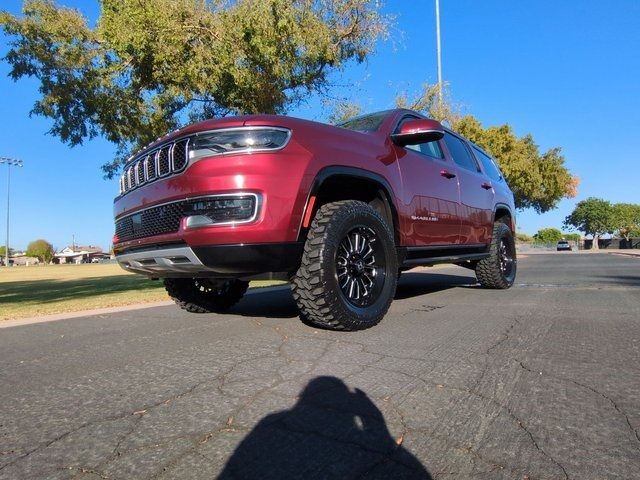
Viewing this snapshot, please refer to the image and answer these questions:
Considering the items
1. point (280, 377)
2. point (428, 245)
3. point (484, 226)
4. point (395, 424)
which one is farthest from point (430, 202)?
point (395, 424)

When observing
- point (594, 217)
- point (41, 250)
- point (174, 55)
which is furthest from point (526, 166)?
point (41, 250)

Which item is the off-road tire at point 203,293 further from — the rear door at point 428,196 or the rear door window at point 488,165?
the rear door window at point 488,165

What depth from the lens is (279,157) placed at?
3404mm

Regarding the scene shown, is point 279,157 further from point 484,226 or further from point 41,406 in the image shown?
point 484,226

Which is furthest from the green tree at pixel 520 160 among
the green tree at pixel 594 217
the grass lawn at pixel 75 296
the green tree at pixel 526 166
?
the green tree at pixel 594 217

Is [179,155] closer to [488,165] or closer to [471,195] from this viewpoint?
[471,195]

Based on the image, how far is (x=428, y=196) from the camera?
196 inches

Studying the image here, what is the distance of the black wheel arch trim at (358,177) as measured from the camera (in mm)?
3561

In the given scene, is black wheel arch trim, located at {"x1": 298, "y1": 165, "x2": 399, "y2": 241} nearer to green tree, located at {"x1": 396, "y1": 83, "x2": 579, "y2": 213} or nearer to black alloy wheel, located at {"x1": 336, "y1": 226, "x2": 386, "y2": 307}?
black alloy wheel, located at {"x1": 336, "y1": 226, "x2": 386, "y2": 307}

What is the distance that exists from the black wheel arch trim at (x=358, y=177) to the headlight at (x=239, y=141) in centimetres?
38

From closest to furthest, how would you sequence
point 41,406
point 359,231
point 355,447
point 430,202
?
point 355,447 < point 41,406 < point 359,231 < point 430,202

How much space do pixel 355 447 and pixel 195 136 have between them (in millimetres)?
2540

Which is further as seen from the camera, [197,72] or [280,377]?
[197,72]

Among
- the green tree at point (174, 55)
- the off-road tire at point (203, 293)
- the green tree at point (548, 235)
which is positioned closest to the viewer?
the off-road tire at point (203, 293)
